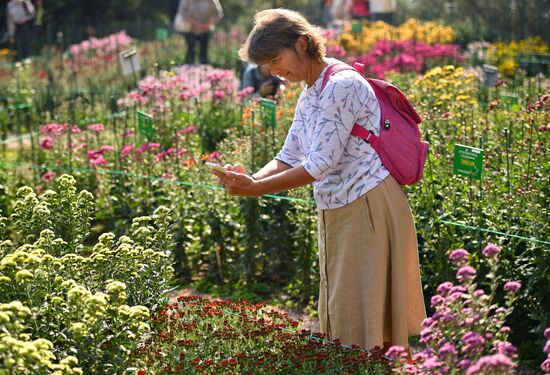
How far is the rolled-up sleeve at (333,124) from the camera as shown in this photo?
327 centimetres

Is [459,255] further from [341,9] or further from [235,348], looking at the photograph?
[341,9]

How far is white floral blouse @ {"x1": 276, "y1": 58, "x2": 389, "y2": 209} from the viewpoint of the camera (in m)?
3.27

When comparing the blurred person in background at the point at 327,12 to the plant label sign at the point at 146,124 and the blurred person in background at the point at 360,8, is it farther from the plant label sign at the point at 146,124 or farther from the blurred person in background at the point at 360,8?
the plant label sign at the point at 146,124

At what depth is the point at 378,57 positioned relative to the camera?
11141 mm

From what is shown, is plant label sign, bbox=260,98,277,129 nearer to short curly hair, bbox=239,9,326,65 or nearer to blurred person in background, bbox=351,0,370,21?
short curly hair, bbox=239,9,326,65

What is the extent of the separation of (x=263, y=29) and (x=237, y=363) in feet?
4.06

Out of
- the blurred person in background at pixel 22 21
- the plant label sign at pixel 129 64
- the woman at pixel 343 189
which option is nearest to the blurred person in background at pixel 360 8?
the blurred person in background at pixel 22 21

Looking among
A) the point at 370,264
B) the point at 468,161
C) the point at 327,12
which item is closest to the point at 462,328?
the point at 370,264

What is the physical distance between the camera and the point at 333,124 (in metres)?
3.27

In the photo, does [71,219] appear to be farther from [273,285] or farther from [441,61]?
[441,61]

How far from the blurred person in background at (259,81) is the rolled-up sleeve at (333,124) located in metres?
4.67

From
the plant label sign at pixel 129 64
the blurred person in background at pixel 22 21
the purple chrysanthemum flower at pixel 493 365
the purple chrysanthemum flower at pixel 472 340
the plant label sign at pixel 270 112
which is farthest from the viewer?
the blurred person in background at pixel 22 21

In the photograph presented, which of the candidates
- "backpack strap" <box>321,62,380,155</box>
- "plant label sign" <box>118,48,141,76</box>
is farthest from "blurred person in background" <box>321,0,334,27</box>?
"backpack strap" <box>321,62,380,155</box>

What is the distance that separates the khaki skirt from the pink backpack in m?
0.07
